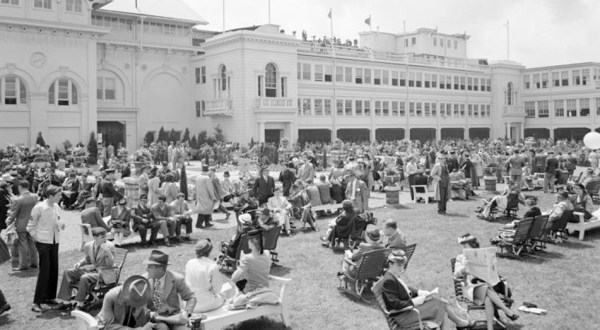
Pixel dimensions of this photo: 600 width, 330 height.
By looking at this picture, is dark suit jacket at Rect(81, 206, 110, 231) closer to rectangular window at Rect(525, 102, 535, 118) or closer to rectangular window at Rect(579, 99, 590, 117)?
rectangular window at Rect(579, 99, 590, 117)

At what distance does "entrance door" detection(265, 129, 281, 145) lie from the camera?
156 feet

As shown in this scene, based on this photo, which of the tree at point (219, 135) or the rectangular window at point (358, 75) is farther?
the rectangular window at point (358, 75)

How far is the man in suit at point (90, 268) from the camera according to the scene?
369 inches

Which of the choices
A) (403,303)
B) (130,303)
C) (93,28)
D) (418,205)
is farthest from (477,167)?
(93,28)

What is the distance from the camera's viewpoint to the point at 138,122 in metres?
46.8

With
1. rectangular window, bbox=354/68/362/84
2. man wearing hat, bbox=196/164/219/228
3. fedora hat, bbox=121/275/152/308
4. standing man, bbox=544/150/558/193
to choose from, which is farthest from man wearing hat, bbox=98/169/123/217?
rectangular window, bbox=354/68/362/84

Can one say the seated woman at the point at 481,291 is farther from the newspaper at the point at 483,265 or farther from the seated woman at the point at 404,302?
the seated woman at the point at 404,302

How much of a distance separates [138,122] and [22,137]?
10.1 meters

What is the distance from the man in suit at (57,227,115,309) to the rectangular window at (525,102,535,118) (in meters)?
68.9

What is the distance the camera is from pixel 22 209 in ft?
37.6

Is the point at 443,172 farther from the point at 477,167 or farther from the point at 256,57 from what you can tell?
the point at 256,57

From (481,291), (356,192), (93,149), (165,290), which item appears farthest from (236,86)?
(165,290)

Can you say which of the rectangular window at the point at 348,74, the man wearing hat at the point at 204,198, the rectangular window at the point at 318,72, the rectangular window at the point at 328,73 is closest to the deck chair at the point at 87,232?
the man wearing hat at the point at 204,198

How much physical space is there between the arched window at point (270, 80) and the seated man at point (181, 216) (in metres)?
32.0
